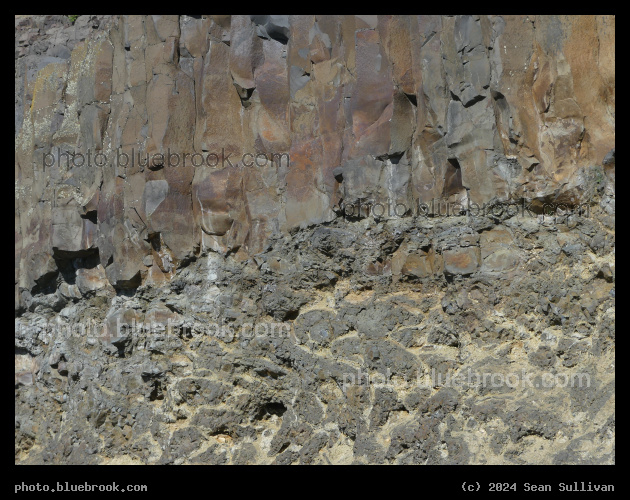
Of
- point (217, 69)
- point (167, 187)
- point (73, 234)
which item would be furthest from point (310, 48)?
point (73, 234)

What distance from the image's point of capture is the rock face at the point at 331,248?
6598mm

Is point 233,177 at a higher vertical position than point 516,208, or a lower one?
higher

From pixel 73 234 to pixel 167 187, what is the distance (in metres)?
1.49

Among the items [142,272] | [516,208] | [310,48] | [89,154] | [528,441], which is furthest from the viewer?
[89,154]

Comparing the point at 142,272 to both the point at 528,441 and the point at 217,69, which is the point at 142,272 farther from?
the point at 528,441

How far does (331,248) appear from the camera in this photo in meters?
7.38

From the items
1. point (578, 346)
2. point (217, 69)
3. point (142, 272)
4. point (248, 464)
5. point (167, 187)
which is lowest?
point (248, 464)

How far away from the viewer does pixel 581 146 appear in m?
6.64

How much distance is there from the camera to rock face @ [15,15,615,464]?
6.60 meters

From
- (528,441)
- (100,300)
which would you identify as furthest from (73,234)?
(528,441)

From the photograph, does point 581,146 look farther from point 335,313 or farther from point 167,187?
point 167,187

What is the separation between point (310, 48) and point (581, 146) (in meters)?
2.64

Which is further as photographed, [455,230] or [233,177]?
[233,177]

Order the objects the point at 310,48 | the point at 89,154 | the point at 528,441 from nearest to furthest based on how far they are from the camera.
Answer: the point at 528,441
the point at 310,48
the point at 89,154
